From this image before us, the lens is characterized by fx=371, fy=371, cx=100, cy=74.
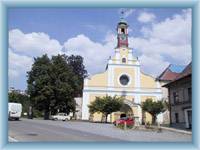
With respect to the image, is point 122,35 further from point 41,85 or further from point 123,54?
point 41,85

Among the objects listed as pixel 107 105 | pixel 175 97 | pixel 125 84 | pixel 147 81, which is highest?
pixel 147 81

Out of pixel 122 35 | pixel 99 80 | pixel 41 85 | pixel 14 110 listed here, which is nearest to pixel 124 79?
pixel 99 80

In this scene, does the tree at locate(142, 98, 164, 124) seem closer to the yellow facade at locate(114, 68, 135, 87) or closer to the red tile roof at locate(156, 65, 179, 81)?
the yellow facade at locate(114, 68, 135, 87)

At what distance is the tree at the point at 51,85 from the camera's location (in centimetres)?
5231

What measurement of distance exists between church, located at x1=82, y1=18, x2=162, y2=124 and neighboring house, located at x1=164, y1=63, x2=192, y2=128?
17.1 meters

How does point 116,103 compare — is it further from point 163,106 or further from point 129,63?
point 129,63

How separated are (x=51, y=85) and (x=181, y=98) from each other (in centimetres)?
2189

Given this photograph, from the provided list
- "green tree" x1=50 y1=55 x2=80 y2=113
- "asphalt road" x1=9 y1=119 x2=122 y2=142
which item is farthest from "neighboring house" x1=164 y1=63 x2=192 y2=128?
"green tree" x1=50 y1=55 x2=80 y2=113

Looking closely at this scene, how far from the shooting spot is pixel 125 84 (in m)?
58.1

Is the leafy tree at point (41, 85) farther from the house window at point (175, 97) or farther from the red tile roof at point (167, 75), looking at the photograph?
the red tile roof at point (167, 75)

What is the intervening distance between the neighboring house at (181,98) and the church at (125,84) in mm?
17107

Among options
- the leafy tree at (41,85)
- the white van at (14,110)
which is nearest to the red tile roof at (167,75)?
the leafy tree at (41,85)

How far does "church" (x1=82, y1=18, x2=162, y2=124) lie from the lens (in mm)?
56750
